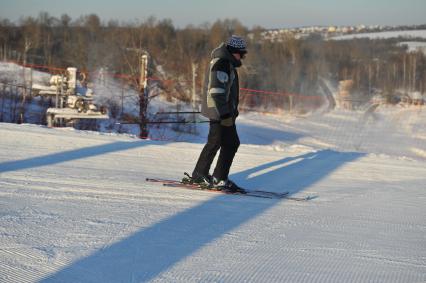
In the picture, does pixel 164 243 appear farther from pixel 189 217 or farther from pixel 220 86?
pixel 220 86

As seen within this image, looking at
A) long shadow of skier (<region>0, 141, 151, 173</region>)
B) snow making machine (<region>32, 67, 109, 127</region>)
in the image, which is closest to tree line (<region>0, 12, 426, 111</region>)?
snow making machine (<region>32, 67, 109, 127</region>)

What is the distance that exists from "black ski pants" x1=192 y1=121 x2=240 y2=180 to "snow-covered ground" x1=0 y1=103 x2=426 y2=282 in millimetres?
356

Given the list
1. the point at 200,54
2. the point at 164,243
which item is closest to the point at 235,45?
the point at 164,243

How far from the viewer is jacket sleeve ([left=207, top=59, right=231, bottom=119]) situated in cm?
589

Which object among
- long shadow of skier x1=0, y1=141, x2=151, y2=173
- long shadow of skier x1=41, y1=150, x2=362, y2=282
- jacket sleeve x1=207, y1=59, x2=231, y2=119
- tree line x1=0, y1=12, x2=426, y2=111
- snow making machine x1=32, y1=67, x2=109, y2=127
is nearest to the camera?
long shadow of skier x1=41, y1=150, x2=362, y2=282

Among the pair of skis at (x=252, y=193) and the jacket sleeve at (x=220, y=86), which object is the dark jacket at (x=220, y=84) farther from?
the pair of skis at (x=252, y=193)

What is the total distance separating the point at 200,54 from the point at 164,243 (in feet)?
112

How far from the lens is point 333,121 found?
31984 millimetres

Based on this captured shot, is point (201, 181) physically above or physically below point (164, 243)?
above

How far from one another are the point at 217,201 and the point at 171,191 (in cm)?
54

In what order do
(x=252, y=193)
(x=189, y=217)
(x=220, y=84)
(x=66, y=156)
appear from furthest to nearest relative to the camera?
(x=66, y=156) → (x=252, y=193) → (x=220, y=84) → (x=189, y=217)

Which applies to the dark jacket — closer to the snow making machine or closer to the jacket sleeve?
the jacket sleeve

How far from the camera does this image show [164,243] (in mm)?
3938

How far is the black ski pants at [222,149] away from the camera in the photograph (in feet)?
20.2
